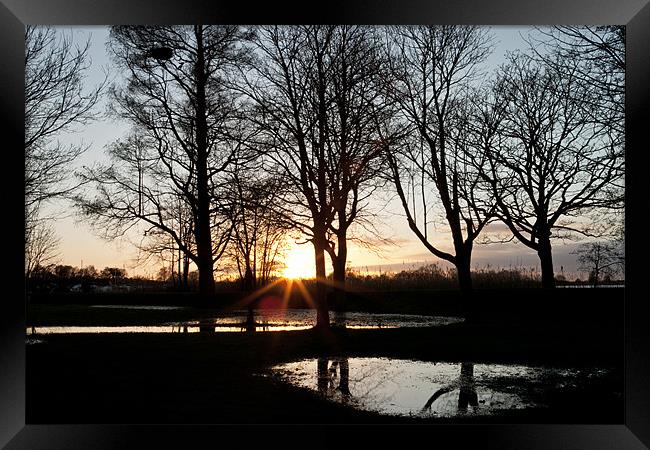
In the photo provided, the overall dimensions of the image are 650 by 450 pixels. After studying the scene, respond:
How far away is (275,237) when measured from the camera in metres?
14.2

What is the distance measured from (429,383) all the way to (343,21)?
5.31 meters

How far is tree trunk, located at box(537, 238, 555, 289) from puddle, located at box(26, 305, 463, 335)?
267cm

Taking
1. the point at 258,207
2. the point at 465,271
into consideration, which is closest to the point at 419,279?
the point at 465,271

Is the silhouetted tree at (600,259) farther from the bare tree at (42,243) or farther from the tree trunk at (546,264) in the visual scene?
the bare tree at (42,243)

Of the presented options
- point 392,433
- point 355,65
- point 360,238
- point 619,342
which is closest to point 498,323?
point 619,342

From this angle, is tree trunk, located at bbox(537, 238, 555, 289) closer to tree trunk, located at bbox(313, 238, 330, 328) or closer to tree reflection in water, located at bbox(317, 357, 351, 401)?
tree trunk, located at bbox(313, 238, 330, 328)

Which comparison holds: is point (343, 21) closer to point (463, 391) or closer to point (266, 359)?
point (463, 391)

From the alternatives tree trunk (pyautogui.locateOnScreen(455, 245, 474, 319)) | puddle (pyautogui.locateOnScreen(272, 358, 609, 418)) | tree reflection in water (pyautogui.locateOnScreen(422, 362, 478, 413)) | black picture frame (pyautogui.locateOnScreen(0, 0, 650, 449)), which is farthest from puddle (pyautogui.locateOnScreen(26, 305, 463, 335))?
black picture frame (pyautogui.locateOnScreen(0, 0, 650, 449))

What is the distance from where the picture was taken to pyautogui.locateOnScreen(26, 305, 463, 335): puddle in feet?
46.9

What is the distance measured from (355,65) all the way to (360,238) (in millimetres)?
4146

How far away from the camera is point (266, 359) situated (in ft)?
34.7

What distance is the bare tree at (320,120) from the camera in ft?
43.1

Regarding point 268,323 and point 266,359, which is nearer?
point 266,359

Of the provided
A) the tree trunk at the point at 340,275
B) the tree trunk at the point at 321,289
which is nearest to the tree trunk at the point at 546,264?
the tree trunk at the point at 340,275
